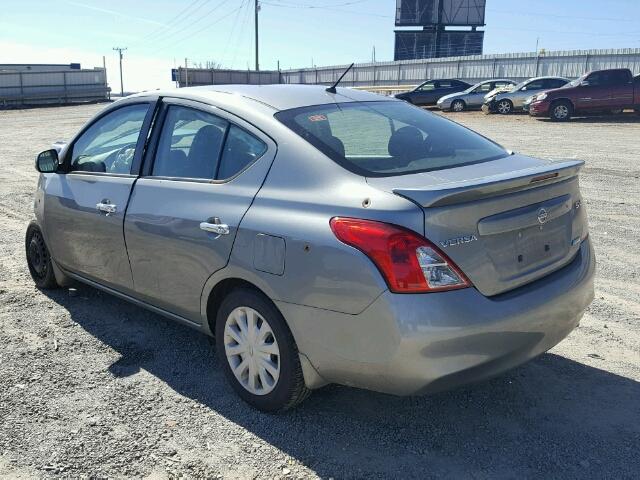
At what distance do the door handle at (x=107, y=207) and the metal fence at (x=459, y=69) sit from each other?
3139 cm

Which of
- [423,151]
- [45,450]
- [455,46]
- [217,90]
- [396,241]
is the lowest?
[45,450]

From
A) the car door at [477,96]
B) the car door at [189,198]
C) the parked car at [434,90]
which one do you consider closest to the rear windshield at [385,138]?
the car door at [189,198]

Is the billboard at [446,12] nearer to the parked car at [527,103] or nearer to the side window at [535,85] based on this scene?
the side window at [535,85]

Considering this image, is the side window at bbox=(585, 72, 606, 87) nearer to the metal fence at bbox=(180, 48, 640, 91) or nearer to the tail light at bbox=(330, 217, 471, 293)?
the metal fence at bbox=(180, 48, 640, 91)

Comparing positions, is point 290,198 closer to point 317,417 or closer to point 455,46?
point 317,417

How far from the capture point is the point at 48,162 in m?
4.78

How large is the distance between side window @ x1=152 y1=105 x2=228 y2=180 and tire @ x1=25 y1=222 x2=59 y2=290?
1.80 metres

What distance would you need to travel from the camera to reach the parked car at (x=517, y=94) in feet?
83.9

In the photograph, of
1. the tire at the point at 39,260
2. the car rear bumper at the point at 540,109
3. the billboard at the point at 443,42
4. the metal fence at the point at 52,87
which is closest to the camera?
the tire at the point at 39,260

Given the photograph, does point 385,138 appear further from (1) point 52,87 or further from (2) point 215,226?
(1) point 52,87

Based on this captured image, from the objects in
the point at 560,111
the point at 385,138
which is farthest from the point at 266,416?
the point at 560,111

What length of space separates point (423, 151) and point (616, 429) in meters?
1.77

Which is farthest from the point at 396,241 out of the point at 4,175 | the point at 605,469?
the point at 4,175

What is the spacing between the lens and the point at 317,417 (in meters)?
3.31
